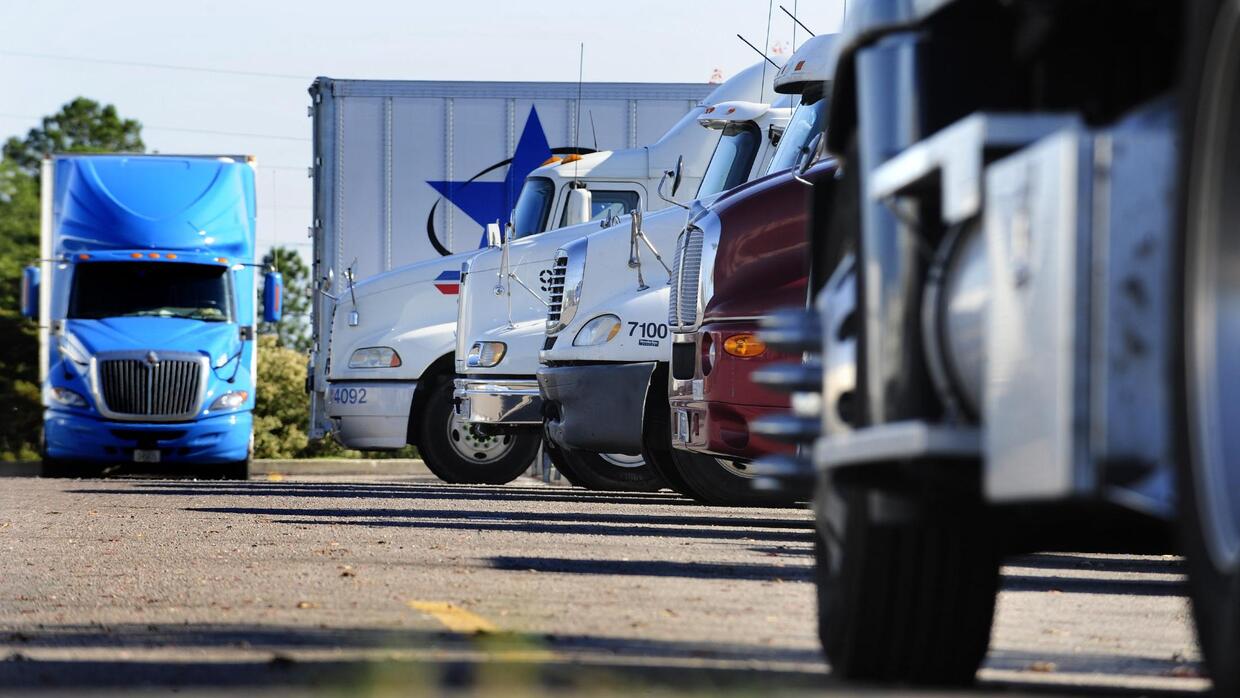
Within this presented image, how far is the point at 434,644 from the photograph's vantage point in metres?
6.09

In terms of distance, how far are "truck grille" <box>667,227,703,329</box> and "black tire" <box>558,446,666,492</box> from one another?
5.64 m

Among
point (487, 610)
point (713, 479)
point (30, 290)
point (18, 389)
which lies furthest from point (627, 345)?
point (18, 389)

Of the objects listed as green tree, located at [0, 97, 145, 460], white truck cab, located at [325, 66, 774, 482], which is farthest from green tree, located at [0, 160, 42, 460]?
white truck cab, located at [325, 66, 774, 482]

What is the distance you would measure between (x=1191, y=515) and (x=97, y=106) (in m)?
89.8

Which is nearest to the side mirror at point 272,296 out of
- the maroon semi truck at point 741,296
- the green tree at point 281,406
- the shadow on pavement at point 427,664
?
the green tree at point 281,406

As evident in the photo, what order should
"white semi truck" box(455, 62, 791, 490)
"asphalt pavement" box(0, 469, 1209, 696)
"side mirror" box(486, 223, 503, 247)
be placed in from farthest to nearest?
"side mirror" box(486, 223, 503, 247) < "white semi truck" box(455, 62, 791, 490) < "asphalt pavement" box(0, 469, 1209, 696)

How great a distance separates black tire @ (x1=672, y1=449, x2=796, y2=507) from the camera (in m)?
14.1

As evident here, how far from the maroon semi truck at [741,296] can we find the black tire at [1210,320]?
27.5 feet

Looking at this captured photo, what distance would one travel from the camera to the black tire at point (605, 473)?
18000 millimetres

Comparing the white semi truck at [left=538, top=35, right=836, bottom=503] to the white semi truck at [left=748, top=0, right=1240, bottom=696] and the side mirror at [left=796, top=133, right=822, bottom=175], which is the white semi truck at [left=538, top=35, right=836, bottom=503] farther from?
the white semi truck at [left=748, top=0, right=1240, bottom=696]

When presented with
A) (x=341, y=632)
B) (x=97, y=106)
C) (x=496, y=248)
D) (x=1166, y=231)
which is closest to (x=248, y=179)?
(x=496, y=248)

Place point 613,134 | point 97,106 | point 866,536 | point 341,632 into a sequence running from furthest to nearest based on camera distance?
point 97,106 < point 613,134 < point 341,632 < point 866,536

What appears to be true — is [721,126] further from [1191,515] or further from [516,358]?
[1191,515]

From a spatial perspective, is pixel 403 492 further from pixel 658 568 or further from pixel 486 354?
pixel 658 568
